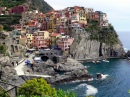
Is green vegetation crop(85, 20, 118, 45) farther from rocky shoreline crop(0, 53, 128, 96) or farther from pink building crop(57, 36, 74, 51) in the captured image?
rocky shoreline crop(0, 53, 128, 96)

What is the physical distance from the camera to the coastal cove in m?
38.5

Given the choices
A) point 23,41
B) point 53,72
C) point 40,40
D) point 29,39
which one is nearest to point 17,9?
point 29,39

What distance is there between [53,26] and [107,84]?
32.0 meters

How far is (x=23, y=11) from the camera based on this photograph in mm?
78125

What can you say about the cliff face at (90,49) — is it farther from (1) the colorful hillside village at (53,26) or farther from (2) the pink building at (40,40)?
(2) the pink building at (40,40)

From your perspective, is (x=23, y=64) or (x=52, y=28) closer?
(x=23, y=64)

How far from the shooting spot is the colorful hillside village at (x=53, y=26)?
211ft

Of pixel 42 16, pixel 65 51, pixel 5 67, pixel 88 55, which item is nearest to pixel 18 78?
pixel 5 67

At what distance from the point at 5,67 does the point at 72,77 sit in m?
10.8

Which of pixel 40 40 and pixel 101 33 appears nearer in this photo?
pixel 40 40

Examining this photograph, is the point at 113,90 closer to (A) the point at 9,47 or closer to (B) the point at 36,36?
(A) the point at 9,47

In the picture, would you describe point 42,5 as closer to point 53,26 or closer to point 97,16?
point 97,16

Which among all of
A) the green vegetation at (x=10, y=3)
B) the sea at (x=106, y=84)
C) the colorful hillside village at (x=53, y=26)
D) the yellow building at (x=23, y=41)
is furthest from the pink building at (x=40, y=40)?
the green vegetation at (x=10, y=3)

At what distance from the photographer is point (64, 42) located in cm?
6300
